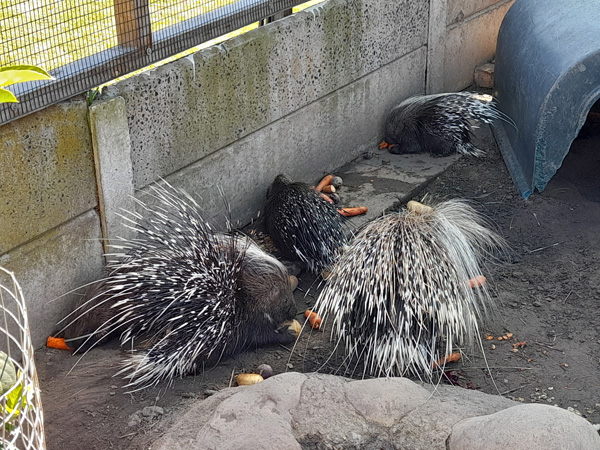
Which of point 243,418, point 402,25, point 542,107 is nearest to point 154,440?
point 243,418

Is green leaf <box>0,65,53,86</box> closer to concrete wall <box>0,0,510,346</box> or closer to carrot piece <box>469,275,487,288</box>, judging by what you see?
concrete wall <box>0,0,510,346</box>

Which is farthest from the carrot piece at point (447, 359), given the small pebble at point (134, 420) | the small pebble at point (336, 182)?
the small pebble at point (336, 182)

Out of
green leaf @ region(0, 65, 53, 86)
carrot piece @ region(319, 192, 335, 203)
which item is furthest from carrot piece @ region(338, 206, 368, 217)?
green leaf @ region(0, 65, 53, 86)

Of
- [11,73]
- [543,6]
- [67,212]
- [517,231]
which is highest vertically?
[11,73]

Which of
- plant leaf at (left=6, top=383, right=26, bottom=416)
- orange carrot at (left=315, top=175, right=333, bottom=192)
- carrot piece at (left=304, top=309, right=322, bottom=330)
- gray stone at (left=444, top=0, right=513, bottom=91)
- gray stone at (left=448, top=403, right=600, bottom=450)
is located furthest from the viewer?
gray stone at (left=444, top=0, right=513, bottom=91)

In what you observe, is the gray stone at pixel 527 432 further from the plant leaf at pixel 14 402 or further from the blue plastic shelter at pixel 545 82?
the blue plastic shelter at pixel 545 82

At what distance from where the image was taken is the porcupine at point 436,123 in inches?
188

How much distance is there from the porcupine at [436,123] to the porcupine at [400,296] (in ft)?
6.50

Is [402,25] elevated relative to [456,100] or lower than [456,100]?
elevated

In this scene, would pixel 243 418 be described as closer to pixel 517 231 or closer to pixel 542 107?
pixel 517 231

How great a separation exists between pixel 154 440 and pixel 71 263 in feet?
3.04

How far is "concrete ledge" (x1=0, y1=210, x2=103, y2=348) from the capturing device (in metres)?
2.90

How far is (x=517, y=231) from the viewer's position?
3.98 m

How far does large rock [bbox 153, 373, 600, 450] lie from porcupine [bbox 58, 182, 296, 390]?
18.7 inches
